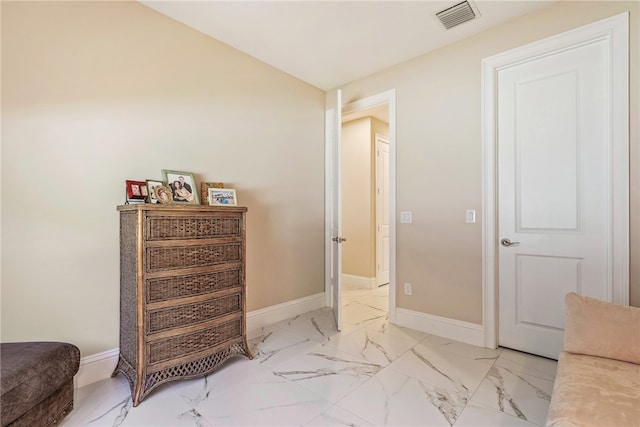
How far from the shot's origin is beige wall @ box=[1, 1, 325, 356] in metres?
1.75

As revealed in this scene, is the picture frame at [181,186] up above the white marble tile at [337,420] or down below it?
Result: above

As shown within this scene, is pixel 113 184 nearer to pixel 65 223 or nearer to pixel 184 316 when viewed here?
pixel 65 223

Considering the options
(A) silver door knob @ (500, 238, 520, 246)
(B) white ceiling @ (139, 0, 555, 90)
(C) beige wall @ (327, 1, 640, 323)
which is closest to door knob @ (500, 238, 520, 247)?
(A) silver door knob @ (500, 238, 520, 246)

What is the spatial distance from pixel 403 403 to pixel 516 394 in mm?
694

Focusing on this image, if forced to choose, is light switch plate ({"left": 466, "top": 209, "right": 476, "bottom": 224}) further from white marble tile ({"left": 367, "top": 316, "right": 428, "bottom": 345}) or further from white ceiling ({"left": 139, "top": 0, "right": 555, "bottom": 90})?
white ceiling ({"left": 139, "top": 0, "right": 555, "bottom": 90})

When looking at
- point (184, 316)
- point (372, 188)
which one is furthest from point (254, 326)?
point (372, 188)

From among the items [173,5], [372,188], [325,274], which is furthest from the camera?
[372,188]

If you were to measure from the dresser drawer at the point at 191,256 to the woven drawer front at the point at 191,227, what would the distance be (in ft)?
0.23

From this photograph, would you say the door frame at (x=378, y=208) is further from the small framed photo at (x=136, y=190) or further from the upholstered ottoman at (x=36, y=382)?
the upholstered ottoman at (x=36, y=382)

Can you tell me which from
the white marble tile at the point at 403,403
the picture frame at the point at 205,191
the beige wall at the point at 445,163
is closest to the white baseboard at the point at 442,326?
the beige wall at the point at 445,163

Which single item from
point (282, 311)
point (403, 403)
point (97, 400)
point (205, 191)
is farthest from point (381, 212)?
point (97, 400)

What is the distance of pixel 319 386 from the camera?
1922mm

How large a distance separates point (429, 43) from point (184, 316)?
9.55ft

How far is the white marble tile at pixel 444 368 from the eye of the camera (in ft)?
6.41
